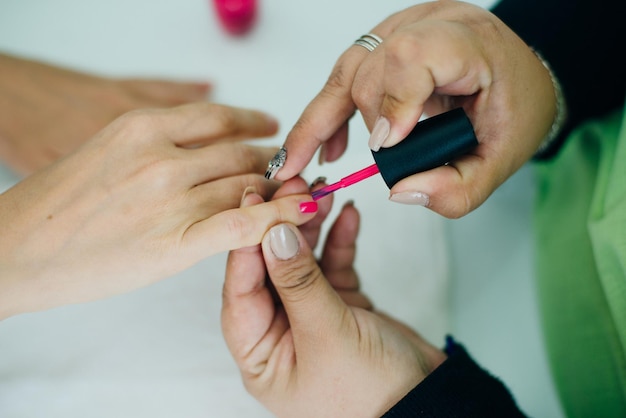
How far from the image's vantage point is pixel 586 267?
0.83 m

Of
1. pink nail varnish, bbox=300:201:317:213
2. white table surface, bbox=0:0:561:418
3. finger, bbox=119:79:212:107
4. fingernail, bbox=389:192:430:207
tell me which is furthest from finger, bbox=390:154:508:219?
finger, bbox=119:79:212:107

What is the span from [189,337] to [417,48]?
0.56 m

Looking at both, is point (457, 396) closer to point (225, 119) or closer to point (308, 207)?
point (308, 207)

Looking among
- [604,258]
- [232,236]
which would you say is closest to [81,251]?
[232,236]

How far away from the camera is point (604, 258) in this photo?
28.9 inches

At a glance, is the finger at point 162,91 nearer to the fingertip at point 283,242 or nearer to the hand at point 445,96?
the hand at point 445,96

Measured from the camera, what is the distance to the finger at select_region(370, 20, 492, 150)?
0.54 metres

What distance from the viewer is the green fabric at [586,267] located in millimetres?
732

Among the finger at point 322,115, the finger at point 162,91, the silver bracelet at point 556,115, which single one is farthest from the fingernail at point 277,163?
the finger at point 162,91

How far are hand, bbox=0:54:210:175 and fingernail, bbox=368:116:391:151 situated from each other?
2.15 feet

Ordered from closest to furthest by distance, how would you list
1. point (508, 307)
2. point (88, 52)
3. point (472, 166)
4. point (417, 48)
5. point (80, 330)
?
point (417, 48)
point (472, 166)
point (80, 330)
point (508, 307)
point (88, 52)

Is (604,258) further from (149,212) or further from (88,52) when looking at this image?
(88,52)

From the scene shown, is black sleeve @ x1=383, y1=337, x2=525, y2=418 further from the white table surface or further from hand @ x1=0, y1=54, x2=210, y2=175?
hand @ x1=0, y1=54, x2=210, y2=175

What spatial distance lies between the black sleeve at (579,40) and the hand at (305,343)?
54 cm
